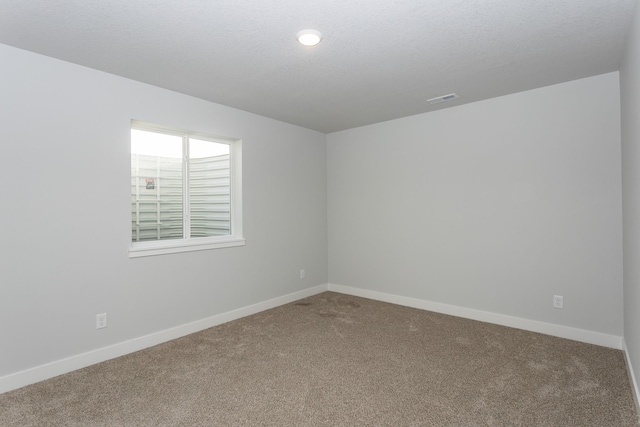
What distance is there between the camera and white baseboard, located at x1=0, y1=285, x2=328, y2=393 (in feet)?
8.05

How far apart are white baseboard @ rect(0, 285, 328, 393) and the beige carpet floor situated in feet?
0.25

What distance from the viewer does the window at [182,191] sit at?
3330mm

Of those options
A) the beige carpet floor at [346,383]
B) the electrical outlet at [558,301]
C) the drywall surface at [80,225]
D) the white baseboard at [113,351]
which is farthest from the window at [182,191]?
the electrical outlet at [558,301]

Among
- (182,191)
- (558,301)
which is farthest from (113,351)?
(558,301)

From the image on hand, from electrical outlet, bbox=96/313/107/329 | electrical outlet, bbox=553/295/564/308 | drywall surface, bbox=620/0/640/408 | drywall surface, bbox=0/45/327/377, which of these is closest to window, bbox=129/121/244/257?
drywall surface, bbox=0/45/327/377

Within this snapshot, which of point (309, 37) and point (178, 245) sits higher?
point (309, 37)

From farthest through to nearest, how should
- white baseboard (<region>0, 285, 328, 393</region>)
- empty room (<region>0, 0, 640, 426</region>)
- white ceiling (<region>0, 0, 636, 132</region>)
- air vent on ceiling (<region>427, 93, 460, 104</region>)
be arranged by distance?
air vent on ceiling (<region>427, 93, 460, 104</region>) < white baseboard (<region>0, 285, 328, 393</region>) < empty room (<region>0, 0, 640, 426</region>) < white ceiling (<region>0, 0, 636, 132</region>)

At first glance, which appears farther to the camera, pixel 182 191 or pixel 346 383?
pixel 182 191

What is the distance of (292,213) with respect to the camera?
4.70 m

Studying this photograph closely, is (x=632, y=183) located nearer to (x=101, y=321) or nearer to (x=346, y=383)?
(x=346, y=383)

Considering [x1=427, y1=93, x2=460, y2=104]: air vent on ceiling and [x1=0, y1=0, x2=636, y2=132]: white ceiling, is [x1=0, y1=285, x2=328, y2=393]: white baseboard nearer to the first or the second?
[x1=0, y1=0, x2=636, y2=132]: white ceiling

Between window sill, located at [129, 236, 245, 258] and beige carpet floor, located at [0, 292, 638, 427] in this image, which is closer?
beige carpet floor, located at [0, 292, 638, 427]

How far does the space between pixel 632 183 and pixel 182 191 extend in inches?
151

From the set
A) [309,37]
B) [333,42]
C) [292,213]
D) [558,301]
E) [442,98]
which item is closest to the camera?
[309,37]
